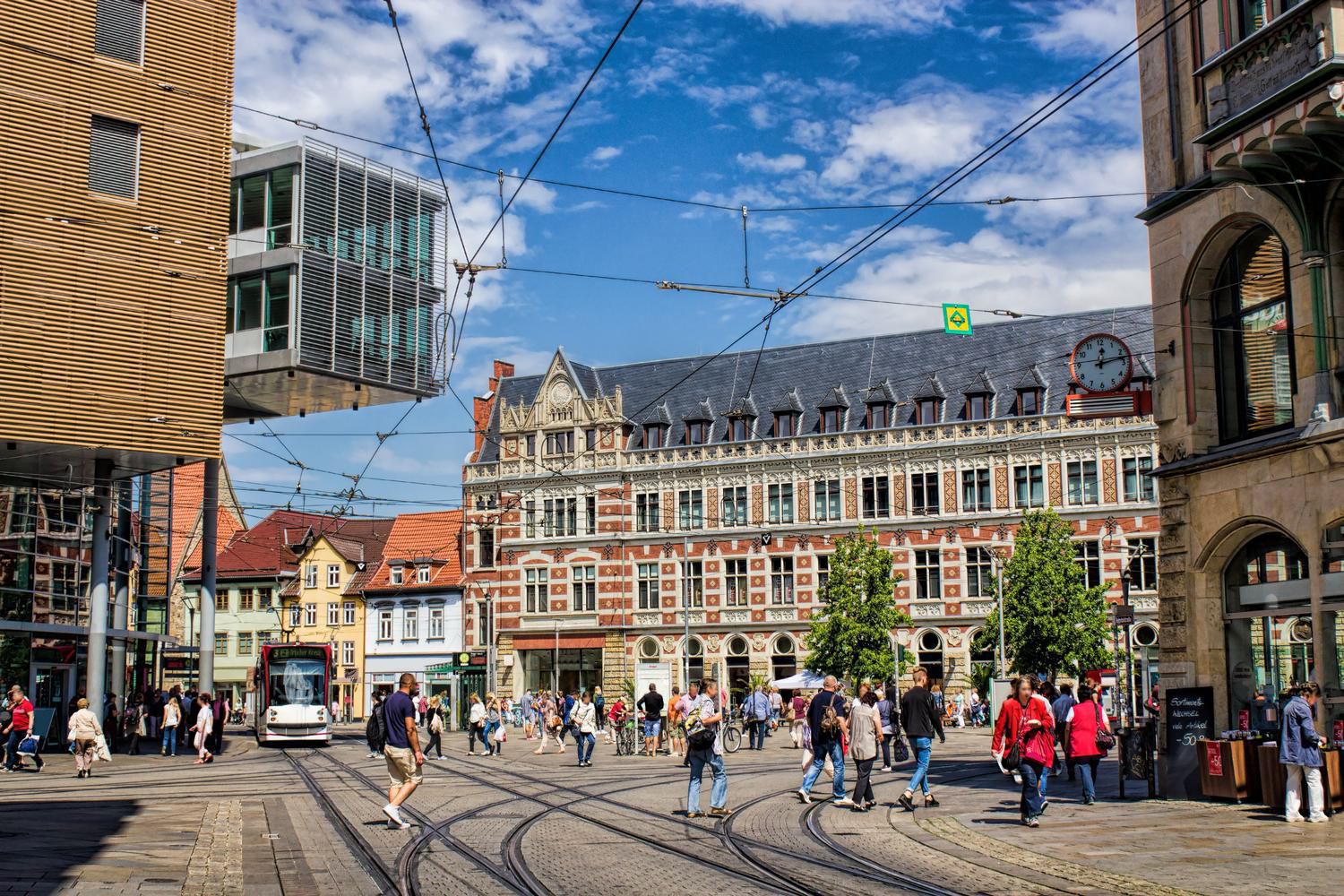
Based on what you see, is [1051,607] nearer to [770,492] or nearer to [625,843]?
[770,492]

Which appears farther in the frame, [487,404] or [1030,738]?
[487,404]

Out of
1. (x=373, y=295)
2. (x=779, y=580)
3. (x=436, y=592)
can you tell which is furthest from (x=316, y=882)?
(x=436, y=592)

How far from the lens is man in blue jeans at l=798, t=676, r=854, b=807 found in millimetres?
17672

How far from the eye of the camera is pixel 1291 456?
57.0 feet

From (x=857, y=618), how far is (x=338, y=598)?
33.5 metres

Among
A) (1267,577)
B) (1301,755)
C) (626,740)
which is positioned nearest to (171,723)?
(626,740)

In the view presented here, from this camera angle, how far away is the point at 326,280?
123 feet

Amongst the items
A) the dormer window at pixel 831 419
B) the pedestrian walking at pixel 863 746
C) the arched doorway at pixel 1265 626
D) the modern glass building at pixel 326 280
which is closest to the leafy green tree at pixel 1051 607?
the dormer window at pixel 831 419

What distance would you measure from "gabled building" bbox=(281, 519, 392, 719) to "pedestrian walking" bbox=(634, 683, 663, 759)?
137 feet

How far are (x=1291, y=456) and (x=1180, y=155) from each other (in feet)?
15.3

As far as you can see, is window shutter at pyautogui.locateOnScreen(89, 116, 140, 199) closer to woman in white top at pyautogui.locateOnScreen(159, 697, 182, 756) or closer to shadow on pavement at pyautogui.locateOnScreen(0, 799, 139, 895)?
woman in white top at pyautogui.locateOnScreen(159, 697, 182, 756)

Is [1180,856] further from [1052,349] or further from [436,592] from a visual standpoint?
[436,592]

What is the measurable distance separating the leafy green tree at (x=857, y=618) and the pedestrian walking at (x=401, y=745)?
37.1 meters

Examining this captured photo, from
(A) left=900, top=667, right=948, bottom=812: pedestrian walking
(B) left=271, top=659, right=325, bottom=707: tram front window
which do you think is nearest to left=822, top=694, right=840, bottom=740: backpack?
(A) left=900, top=667, right=948, bottom=812: pedestrian walking
